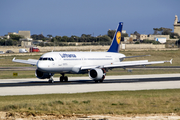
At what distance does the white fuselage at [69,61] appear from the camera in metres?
40.6

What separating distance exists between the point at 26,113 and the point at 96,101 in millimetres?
6505

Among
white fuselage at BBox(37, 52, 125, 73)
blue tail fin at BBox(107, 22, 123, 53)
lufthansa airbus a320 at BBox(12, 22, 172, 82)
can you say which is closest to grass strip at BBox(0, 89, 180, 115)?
white fuselage at BBox(37, 52, 125, 73)

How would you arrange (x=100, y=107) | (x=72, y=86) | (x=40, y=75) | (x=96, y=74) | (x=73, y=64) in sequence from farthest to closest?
(x=73, y=64), (x=40, y=75), (x=96, y=74), (x=72, y=86), (x=100, y=107)

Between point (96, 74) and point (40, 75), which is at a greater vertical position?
point (96, 74)

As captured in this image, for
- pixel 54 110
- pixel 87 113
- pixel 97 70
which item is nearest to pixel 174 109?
pixel 87 113

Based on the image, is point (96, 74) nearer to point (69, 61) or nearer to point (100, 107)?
point (69, 61)

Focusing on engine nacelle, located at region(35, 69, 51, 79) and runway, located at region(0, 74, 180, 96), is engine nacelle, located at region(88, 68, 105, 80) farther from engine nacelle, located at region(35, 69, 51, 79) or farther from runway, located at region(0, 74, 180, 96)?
engine nacelle, located at region(35, 69, 51, 79)

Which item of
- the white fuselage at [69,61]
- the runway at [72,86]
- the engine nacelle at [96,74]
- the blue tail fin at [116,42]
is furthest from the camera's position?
the blue tail fin at [116,42]

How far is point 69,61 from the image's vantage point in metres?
43.3

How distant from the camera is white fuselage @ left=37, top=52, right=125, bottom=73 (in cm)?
4056

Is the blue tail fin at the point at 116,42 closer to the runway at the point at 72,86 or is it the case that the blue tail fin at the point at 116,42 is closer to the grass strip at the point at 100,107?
the runway at the point at 72,86

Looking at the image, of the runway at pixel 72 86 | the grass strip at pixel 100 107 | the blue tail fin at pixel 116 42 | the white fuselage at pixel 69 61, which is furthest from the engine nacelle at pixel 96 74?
the grass strip at pixel 100 107

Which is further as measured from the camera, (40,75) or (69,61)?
(40,75)

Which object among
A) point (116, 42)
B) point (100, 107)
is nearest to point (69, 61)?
point (116, 42)
